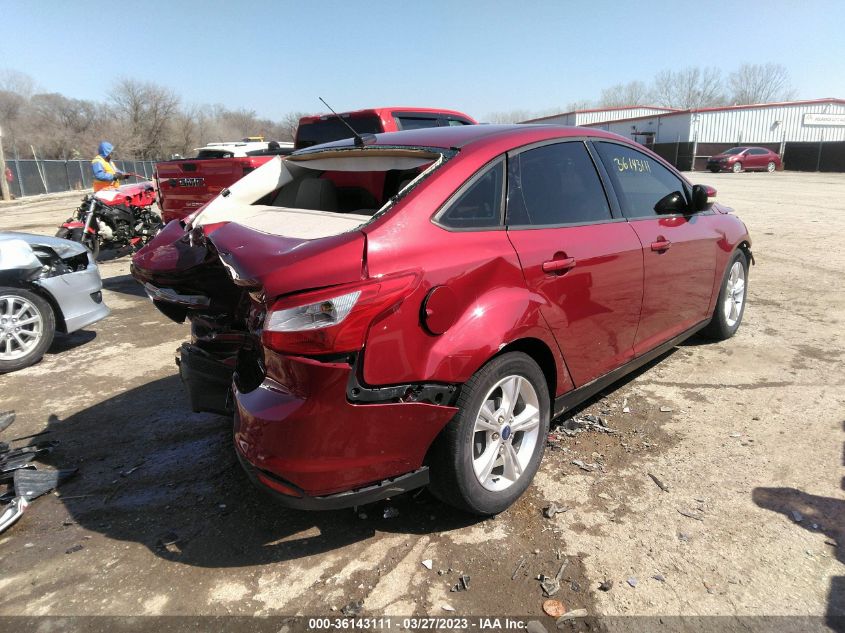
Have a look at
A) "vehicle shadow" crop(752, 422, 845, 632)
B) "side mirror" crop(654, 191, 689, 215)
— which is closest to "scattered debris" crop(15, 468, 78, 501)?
"vehicle shadow" crop(752, 422, 845, 632)

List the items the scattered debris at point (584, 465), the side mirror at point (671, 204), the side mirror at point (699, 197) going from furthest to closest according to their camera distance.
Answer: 1. the side mirror at point (699, 197)
2. the side mirror at point (671, 204)
3. the scattered debris at point (584, 465)

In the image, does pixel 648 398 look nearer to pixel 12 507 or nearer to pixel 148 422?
pixel 148 422

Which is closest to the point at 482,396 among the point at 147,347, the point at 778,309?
the point at 147,347

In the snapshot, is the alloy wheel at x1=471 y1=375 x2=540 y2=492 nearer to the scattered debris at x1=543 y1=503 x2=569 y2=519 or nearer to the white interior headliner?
the scattered debris at x1=543 y1=503 x2=569 y2=519

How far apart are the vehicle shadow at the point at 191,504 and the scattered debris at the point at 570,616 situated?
0.67 m

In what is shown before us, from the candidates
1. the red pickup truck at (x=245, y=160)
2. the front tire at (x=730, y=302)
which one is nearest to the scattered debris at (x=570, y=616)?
the front tire at (x=730, y=302)

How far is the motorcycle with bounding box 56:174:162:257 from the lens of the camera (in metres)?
9.55

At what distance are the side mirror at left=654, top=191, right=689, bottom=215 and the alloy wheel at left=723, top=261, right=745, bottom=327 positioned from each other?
115cm

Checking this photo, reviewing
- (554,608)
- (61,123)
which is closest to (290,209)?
(554,608)

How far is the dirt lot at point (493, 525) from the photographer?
2.29 m

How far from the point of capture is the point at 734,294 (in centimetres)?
507

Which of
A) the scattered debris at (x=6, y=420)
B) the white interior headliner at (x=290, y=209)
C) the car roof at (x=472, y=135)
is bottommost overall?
the scattered debris at (x=6, y=420)

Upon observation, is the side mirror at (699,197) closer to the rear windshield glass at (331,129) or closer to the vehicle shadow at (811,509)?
the vehicle shadow at (811,509)

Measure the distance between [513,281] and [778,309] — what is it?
4.82m
